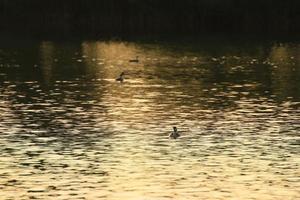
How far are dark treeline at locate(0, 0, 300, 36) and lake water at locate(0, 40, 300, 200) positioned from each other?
125 feet

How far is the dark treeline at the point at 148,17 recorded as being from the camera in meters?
146

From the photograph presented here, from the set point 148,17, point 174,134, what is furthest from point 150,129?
point 148,17

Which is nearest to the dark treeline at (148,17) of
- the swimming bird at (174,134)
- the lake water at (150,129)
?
the lake water at (150,129)

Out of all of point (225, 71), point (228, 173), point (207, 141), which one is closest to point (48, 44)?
point (225, 71)

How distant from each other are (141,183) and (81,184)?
8.33 feet

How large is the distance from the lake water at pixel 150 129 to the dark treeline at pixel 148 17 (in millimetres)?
38019

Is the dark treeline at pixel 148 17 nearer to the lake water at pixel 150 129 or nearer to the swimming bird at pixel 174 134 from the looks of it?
the lake water at pixel 150 129

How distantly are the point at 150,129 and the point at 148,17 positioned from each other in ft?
305

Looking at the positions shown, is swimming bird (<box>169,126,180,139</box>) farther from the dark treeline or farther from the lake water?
the dark treeline

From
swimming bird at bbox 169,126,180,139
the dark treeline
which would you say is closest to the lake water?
swimming bird at bbox 169,126,180,139

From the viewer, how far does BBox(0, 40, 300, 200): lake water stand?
41.3 meters

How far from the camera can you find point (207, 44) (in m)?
130

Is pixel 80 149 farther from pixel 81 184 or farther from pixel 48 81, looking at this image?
pixel 48 81

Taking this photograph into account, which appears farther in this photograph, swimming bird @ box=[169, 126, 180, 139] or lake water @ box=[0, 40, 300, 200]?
swimming bird @ box=[169, 126, 180, 139]
